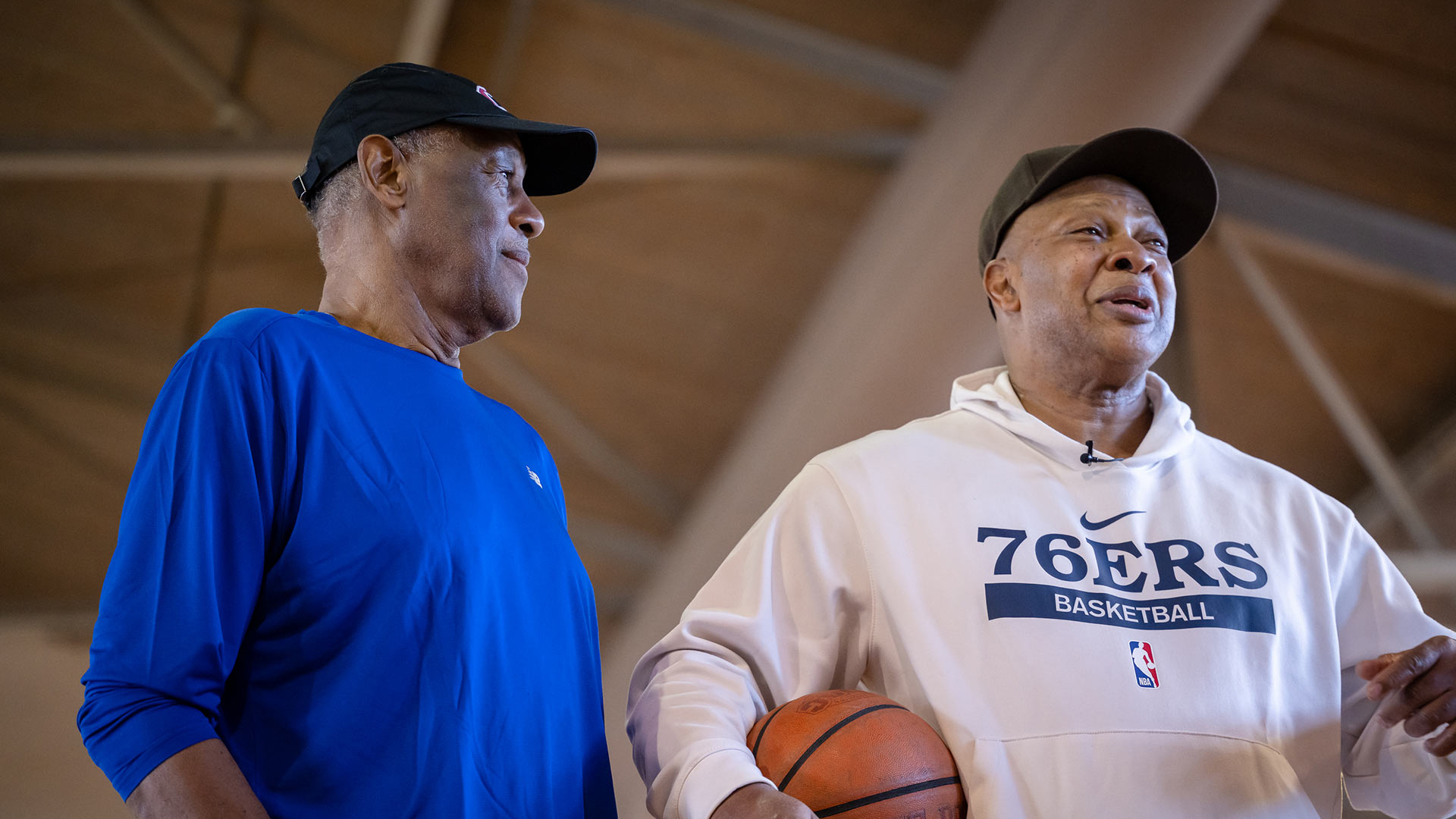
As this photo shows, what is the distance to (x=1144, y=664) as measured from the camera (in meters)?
2.02

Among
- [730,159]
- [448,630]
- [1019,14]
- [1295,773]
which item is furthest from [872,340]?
[448,630]

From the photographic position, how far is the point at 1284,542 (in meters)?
2.29

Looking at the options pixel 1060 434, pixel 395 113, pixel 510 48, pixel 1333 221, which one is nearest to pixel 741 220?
pixel 510 48

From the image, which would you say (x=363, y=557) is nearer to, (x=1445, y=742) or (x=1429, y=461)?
(x=1445, y=742)

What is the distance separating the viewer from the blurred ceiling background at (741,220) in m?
5.14

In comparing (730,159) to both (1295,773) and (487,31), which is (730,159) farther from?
(1295,773)

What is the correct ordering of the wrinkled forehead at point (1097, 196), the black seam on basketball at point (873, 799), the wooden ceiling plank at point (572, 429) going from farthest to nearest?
the wooden ceiling plank at point (572, 429) < the wrinkled forehead at point (1097, 196) < the black seam on basketball at point (873, 799)

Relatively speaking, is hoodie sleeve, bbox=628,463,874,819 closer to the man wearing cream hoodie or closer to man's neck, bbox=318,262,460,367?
the man wearing cream hoodie

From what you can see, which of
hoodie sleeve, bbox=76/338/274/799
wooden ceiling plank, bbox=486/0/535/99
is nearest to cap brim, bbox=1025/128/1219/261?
hoodie sleeve, bbox=76/338/274/799

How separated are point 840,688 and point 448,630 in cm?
76

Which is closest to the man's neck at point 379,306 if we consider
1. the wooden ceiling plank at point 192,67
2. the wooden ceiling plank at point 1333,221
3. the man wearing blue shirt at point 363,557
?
the man wearing blue shirt at point 363,557

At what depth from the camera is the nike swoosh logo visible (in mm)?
2215

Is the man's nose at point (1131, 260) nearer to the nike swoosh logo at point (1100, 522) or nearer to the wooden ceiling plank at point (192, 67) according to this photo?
the nike swoosh logo at point (1100, 522)

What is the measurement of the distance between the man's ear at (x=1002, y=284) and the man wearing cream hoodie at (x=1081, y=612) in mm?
32
